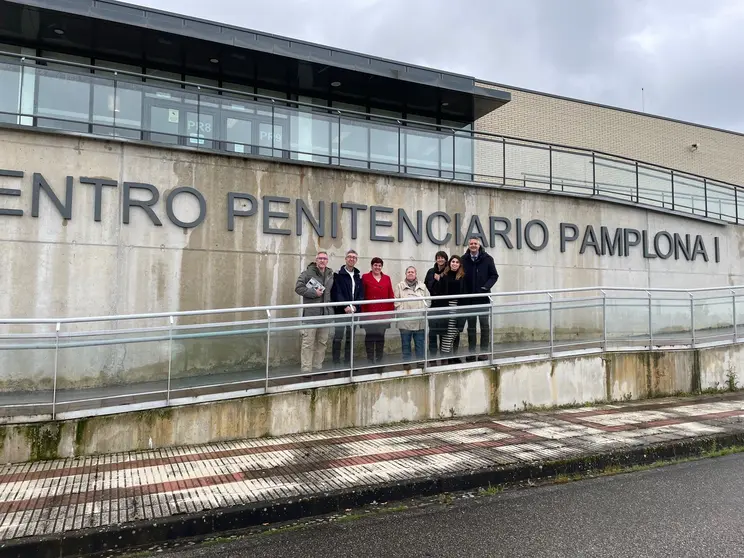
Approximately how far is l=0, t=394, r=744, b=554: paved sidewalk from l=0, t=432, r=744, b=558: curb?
2.5 inches

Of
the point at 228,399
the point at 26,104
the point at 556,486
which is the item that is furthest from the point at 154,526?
the point at 26,104

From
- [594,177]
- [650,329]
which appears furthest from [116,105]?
[594,177]

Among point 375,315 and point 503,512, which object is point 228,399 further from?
point 503,512

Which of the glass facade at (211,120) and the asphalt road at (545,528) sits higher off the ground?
the glass facade at (211,120)

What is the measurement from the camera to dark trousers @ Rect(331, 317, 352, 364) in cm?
702

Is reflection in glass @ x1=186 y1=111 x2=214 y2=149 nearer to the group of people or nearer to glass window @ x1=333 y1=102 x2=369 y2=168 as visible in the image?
glass window @ x1=333 y1=102 x2=369 y2=168

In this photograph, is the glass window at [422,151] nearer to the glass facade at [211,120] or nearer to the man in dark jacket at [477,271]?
the glass facade at [211,120]

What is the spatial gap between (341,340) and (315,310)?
25.3 inches

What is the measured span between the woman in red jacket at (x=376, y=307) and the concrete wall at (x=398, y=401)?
0.42m

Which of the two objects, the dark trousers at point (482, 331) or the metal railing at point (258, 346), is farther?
the dark trousers at point (482, 331)

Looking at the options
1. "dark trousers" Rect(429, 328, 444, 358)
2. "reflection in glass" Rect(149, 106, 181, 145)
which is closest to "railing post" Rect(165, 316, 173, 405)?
"dark trousers" Rect(429, 328, 444, 358)

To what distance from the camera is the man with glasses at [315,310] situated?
22.6ft

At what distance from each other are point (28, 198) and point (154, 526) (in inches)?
222

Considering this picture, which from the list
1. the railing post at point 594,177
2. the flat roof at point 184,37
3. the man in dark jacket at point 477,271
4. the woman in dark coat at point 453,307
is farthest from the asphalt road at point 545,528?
the flat roof at point 184,37
